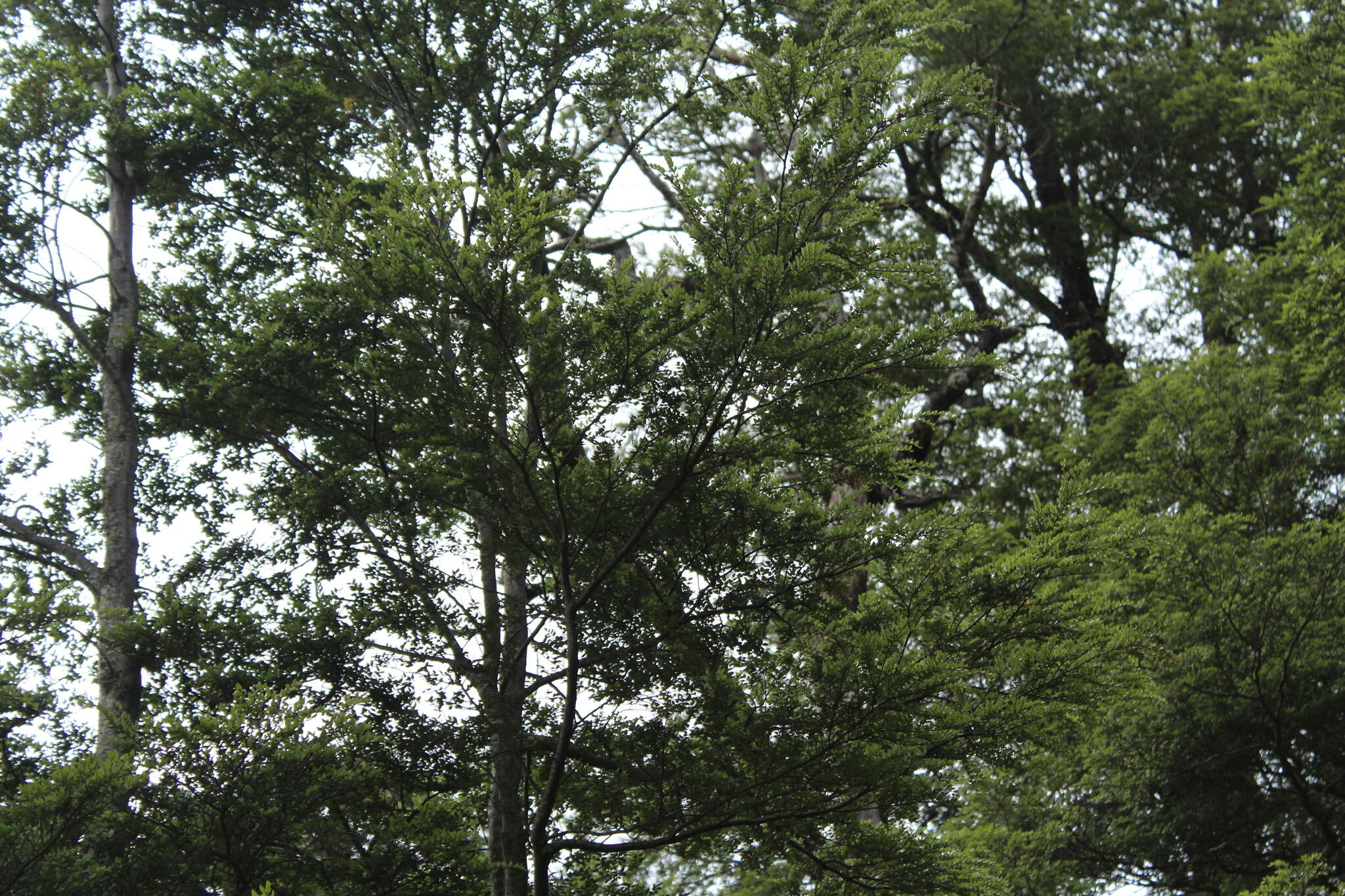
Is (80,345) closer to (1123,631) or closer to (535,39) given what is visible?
(535,39)

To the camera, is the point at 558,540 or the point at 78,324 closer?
the point at 558,540

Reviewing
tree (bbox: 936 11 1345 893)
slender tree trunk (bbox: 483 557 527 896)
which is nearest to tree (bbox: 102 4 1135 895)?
slender tree trunk (bbox: 483 557 527 896)

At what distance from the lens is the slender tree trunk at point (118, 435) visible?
27.8 ft

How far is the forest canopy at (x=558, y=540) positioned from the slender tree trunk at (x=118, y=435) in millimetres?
41

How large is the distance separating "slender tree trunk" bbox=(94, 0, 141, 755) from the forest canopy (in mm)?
41

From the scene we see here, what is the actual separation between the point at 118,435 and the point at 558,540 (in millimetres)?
4515

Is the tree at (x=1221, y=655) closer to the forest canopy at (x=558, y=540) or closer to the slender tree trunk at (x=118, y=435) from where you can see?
the forest canopy at (x=558, y=540)

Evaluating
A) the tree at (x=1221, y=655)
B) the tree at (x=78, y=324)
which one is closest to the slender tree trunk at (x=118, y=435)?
the tree at (x=78, y=324)

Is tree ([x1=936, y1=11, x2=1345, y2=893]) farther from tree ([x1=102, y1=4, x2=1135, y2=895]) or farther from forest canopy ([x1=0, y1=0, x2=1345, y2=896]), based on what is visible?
tree ([x1=102, y1=4, x2=1135, y2=895])

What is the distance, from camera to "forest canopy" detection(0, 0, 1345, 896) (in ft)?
20.9

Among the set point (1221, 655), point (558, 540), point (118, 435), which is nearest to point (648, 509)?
point (558, 540)

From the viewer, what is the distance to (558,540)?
22.4ft

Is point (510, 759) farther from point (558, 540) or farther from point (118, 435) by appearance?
point (118, 435)

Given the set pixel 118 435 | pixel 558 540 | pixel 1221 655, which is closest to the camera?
pixel 558 540
